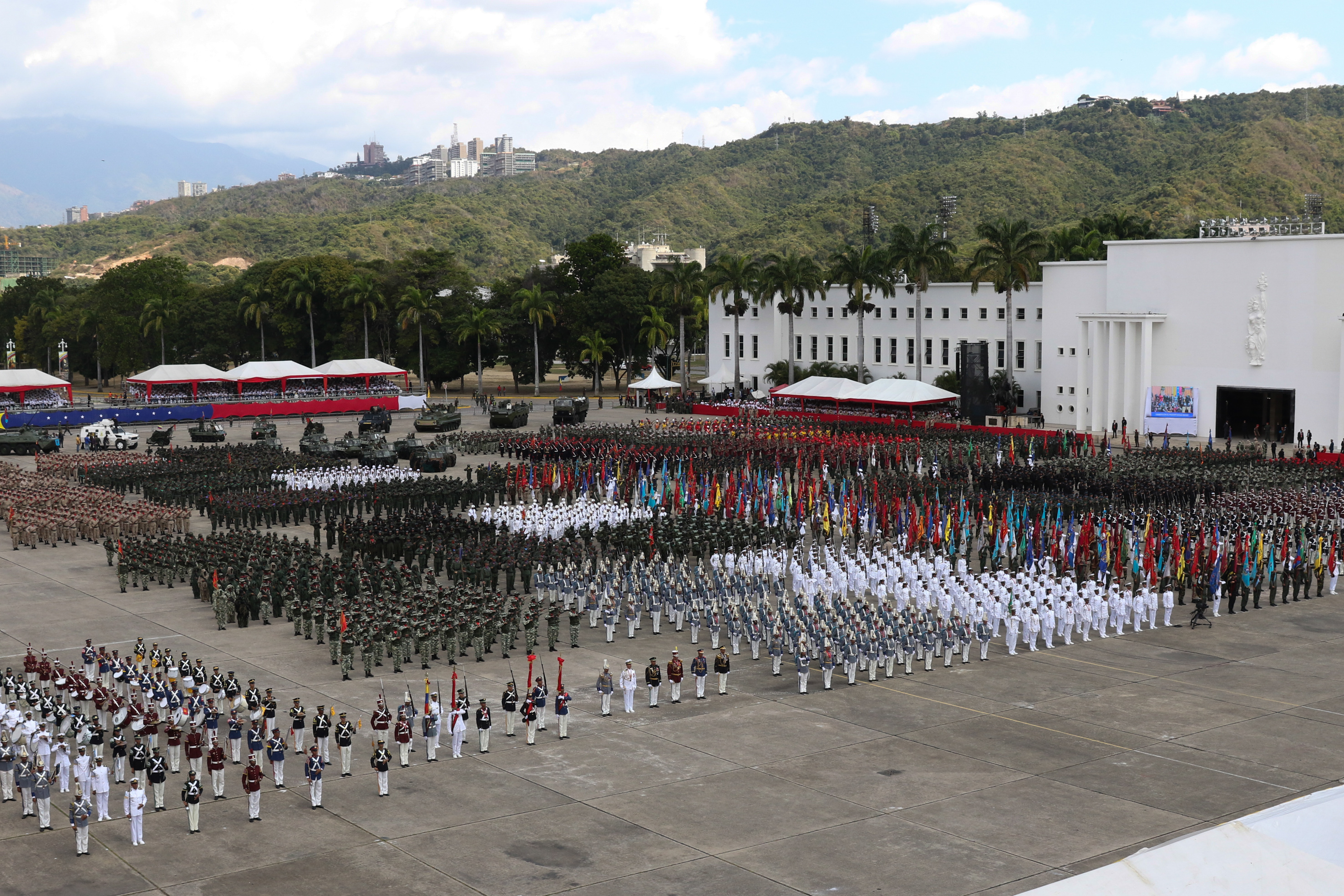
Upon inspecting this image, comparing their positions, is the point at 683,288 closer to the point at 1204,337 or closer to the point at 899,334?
the point at 899,334

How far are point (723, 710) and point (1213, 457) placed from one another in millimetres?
31344

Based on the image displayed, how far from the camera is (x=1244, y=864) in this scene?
6.28 m

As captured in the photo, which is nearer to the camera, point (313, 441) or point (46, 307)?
point (313, 441)

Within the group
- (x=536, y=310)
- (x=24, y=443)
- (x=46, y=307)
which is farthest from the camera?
(x=46, y=307)

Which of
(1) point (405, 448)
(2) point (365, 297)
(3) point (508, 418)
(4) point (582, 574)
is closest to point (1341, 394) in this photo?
(3) point (508, 418)

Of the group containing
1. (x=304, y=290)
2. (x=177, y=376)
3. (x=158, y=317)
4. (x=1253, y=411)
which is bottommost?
(x=1253, y=411)

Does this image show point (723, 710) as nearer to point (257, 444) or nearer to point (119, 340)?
point (257, 444)

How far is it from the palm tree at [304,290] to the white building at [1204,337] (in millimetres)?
55610

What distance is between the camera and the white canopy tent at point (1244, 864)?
6.16 metres

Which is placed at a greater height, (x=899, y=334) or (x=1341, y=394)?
(x=899, y=334)

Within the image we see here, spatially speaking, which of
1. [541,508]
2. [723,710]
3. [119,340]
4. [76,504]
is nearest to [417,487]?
[541,508]

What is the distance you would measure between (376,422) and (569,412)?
943 centimetres

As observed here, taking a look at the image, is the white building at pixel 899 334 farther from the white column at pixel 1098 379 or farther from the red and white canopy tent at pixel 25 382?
the red and white canopy tent at pixel 25 382

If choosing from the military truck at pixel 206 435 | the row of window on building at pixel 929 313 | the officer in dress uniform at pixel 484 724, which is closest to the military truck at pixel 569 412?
the military truck at pixel 206 435
